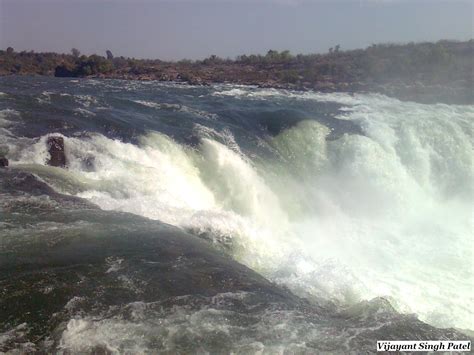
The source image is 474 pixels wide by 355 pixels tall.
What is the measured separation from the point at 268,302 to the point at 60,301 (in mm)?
2249

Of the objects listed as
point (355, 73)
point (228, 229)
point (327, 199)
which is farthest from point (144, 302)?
point (355, 73)

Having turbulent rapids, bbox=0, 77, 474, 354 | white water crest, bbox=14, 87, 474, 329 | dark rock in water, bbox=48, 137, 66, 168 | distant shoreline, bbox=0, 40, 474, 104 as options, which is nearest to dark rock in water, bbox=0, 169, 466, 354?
turbulent rapids, bbox=0, 77, 474, 354

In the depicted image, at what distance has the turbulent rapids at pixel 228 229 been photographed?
430 centimetres

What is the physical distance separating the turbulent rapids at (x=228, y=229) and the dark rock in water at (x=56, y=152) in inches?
5.2

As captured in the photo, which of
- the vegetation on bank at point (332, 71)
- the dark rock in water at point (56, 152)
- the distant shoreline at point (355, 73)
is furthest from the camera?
the vegetation on bank at point (332, 71)

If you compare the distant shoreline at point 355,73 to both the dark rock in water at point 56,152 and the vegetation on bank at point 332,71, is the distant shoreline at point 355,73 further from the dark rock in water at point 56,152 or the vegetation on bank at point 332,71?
the dark rock in water at point 56,152

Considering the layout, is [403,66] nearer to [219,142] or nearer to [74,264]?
[219,142]

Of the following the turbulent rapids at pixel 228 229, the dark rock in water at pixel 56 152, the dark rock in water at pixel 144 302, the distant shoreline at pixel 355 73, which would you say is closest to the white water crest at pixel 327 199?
the turbulent rapids at pixel 228 229

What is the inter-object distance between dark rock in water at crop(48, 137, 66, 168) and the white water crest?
177mm

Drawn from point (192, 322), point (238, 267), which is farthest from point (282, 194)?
point (192, 322)

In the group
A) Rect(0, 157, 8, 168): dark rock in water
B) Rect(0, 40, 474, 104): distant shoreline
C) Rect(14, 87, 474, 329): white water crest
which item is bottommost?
Rect(14, 87, 474, 329): white water crest

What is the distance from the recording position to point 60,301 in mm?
4375

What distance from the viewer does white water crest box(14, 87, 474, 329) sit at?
24.2 ft

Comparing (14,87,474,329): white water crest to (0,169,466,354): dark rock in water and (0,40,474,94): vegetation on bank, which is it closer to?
(0,169,466,354): dark rock in water
